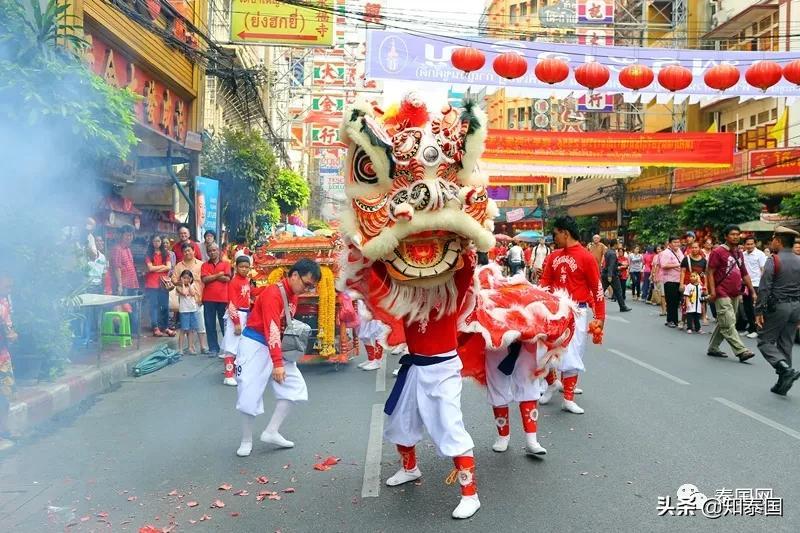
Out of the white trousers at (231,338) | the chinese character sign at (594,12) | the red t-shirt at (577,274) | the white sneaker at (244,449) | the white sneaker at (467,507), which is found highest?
the chinese character sign at (594,12)

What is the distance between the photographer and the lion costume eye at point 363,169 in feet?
13.7

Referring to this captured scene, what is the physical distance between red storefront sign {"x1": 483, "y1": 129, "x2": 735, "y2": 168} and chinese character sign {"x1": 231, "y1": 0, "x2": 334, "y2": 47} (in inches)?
261

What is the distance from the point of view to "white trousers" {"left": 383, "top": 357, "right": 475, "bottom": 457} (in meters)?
4.20

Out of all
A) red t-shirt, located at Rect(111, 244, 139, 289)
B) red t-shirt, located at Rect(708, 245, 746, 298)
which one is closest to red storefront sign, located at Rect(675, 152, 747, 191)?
red t-shirt, located at Rect(708, 245, 746, 298)

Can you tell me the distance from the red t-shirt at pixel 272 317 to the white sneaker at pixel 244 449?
2.45 ft

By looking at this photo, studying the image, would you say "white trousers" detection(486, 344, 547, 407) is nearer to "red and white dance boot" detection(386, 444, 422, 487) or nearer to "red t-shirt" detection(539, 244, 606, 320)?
"red and white dance boot" detection(386, 444, 422, 487)

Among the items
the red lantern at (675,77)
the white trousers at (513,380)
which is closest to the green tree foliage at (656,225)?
the red lantern at (675,77)

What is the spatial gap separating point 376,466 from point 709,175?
26.9m

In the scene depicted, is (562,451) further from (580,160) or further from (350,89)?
(350,89)

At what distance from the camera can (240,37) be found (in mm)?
14500

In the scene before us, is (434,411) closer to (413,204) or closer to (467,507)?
(467,507)

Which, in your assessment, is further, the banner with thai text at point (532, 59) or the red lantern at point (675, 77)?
the banner with thai text at point (532, 59)

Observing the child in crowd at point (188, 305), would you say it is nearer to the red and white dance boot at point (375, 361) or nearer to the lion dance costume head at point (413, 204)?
the red and white dance boot at point (375, 361)

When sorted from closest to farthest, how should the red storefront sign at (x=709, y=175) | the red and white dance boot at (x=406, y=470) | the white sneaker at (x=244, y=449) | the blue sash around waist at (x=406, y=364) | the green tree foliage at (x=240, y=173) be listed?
the blue sash around waist at (x=406, y=364)
the red and white dance boot at (x=406, y=470)
the white sneaker at (x=244, y=449)
the green tree foliage at (x=240, y=173)
the red storefront sign at (x=709, y=175)
